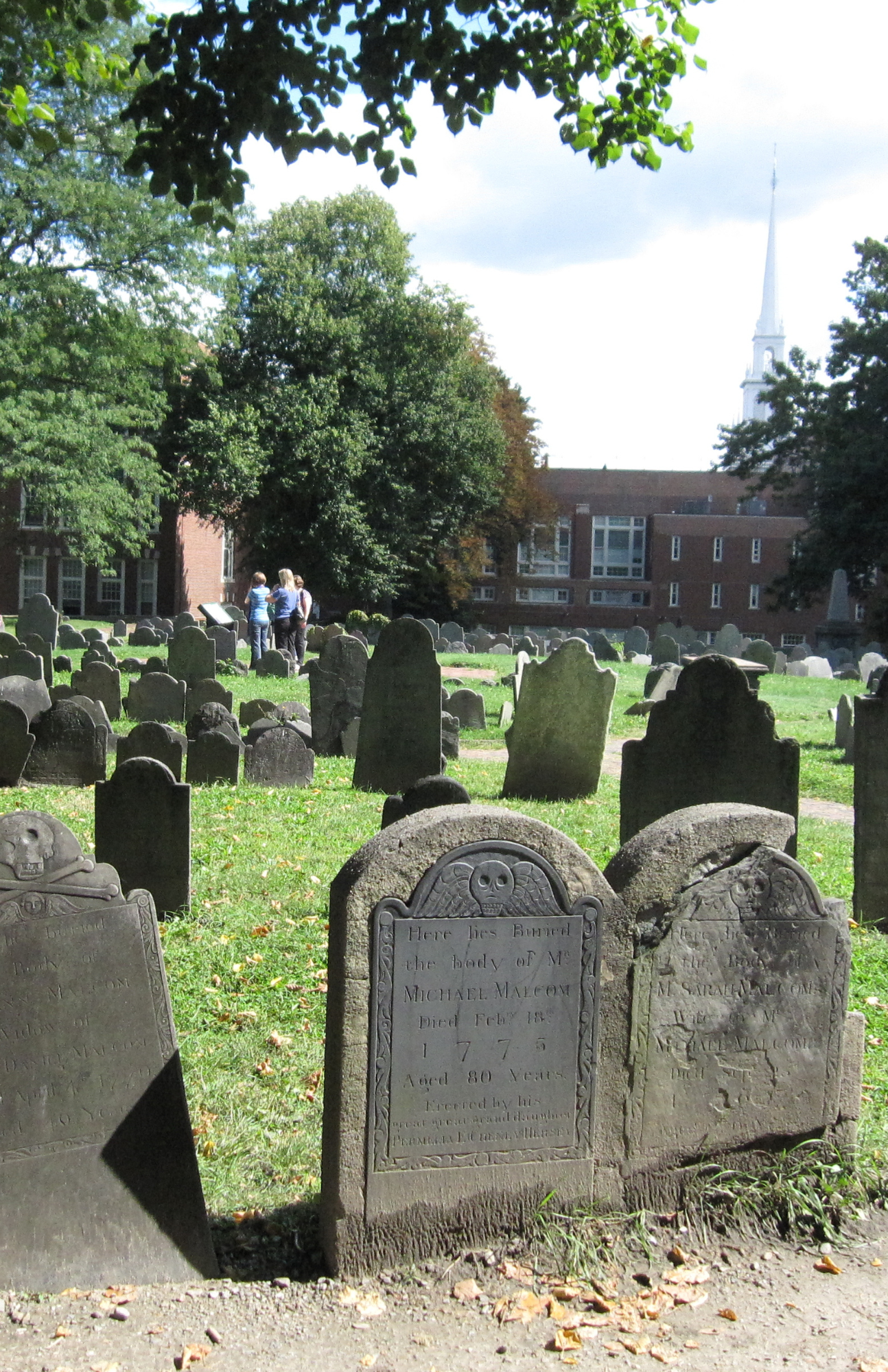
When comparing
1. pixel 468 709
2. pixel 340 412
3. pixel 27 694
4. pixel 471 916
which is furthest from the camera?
pixel 340 412

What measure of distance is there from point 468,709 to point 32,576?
1252 inches

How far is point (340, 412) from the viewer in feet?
126

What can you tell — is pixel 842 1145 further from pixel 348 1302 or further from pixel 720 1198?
pixel 348 1302

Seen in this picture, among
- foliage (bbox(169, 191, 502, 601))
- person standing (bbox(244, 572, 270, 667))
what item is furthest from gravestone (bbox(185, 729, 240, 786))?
foliage (bbox(169, 191, 502, 601))

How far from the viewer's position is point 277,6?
23.1 ft

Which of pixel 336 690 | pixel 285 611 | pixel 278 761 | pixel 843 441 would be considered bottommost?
pixel 278 761

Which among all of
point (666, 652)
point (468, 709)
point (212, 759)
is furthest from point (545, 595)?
point (212, 759)

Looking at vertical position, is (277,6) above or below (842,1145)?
above

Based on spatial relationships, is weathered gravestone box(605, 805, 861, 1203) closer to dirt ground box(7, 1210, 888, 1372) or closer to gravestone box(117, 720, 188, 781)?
dirt ground box(7, 1210, 888, 1372)

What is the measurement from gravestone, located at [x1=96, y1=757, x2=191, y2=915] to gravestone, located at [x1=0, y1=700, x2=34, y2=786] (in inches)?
169

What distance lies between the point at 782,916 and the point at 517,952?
3.00ft

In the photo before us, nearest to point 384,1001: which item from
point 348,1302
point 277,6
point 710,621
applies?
point 348,1302

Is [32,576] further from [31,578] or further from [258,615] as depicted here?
[258,615]

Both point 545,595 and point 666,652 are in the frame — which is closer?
point 666,652
